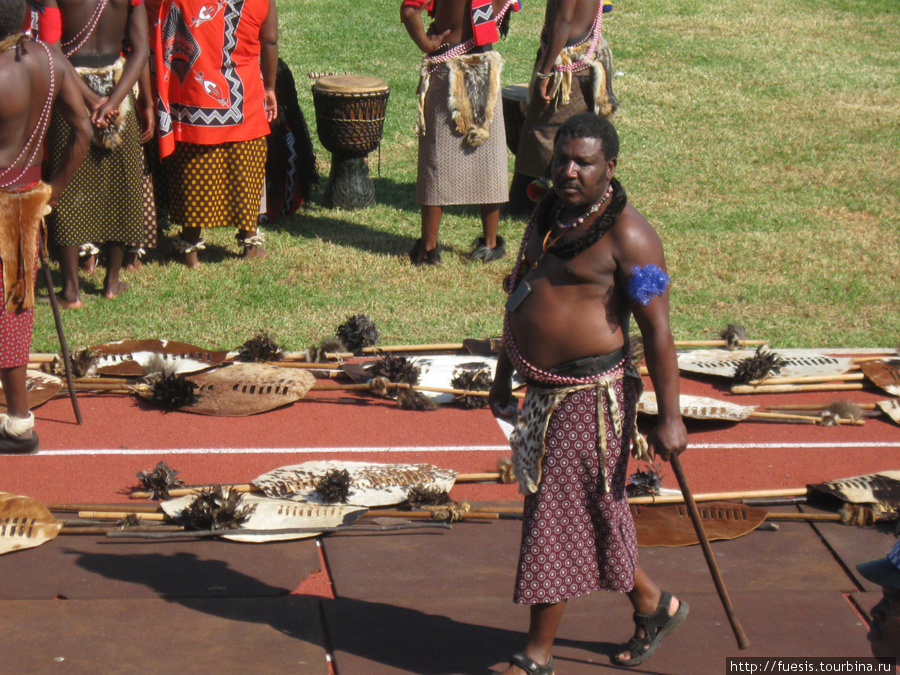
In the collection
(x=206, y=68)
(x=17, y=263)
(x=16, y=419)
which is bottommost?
(x=16, y=419)

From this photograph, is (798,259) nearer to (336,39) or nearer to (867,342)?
(867,342)

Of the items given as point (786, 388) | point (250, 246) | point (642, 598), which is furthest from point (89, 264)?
point (642, 598)

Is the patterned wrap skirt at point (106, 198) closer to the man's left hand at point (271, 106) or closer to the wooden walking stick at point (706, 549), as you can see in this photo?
the man's left hand at point (271, 106)

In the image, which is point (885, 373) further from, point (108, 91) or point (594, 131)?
point (108, 91)

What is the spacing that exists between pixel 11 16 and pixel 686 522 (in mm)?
3729

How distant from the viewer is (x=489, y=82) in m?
8.16

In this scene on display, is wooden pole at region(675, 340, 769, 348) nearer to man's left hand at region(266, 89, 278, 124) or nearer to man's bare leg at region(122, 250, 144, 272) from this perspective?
man's left hand at region(266, 89, 278, 124)

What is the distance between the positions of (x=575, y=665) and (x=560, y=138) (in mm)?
1870

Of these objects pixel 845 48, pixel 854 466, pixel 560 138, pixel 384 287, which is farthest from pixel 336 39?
pixel 560 138

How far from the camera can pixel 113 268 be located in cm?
771

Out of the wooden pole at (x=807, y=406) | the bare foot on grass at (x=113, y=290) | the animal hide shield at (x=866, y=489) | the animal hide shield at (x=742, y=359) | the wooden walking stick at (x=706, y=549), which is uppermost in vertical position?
the wooden walking stick at (x=706, y=549)

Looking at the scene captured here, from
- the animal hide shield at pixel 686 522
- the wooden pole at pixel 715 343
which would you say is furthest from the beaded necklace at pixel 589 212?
the wooden pole at pixel 715 343

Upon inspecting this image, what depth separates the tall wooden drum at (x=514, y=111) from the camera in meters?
10.0

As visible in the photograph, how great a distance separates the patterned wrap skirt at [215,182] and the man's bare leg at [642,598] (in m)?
5.30
